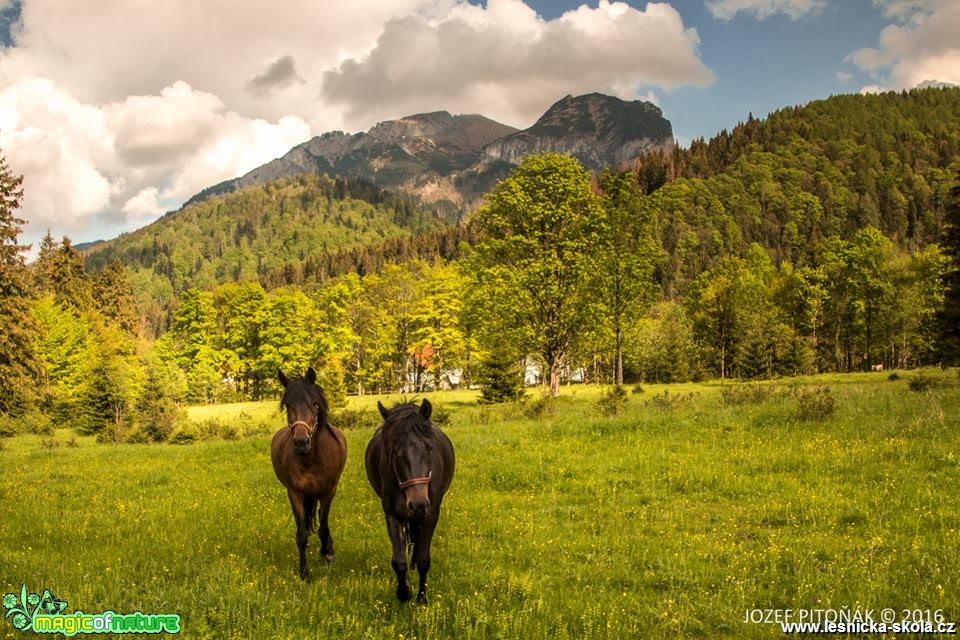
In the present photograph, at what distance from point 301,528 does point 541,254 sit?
27130 mm

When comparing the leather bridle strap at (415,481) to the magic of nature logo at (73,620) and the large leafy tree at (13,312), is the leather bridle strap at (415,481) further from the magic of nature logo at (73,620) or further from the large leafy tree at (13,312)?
the large leafy tree at (13,312)

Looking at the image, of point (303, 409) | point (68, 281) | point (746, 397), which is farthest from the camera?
point (68, 281)

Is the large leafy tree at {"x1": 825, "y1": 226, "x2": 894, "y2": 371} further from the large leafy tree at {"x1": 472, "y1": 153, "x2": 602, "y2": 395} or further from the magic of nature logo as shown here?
the magic of nature logo

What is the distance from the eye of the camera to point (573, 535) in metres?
10.1

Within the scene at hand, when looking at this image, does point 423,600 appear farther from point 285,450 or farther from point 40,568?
point 40,568

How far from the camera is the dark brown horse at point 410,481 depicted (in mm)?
6168

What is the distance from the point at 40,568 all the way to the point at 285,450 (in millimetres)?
3976

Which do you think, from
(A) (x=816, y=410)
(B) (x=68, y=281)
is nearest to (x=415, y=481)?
(A) (x=816, y=410)

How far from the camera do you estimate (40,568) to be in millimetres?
8406

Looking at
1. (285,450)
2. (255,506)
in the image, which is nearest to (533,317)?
(255,506)

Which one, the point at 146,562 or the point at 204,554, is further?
the point at 204,554

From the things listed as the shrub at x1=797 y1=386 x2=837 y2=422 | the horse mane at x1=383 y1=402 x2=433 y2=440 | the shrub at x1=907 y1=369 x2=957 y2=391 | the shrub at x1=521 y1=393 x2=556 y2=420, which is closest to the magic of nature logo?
the horse mane at x1=383 y1=402 x2=433 y2=440

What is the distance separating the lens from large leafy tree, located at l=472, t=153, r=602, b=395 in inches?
1324

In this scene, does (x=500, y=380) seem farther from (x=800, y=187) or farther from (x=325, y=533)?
(x=800, y=187)
